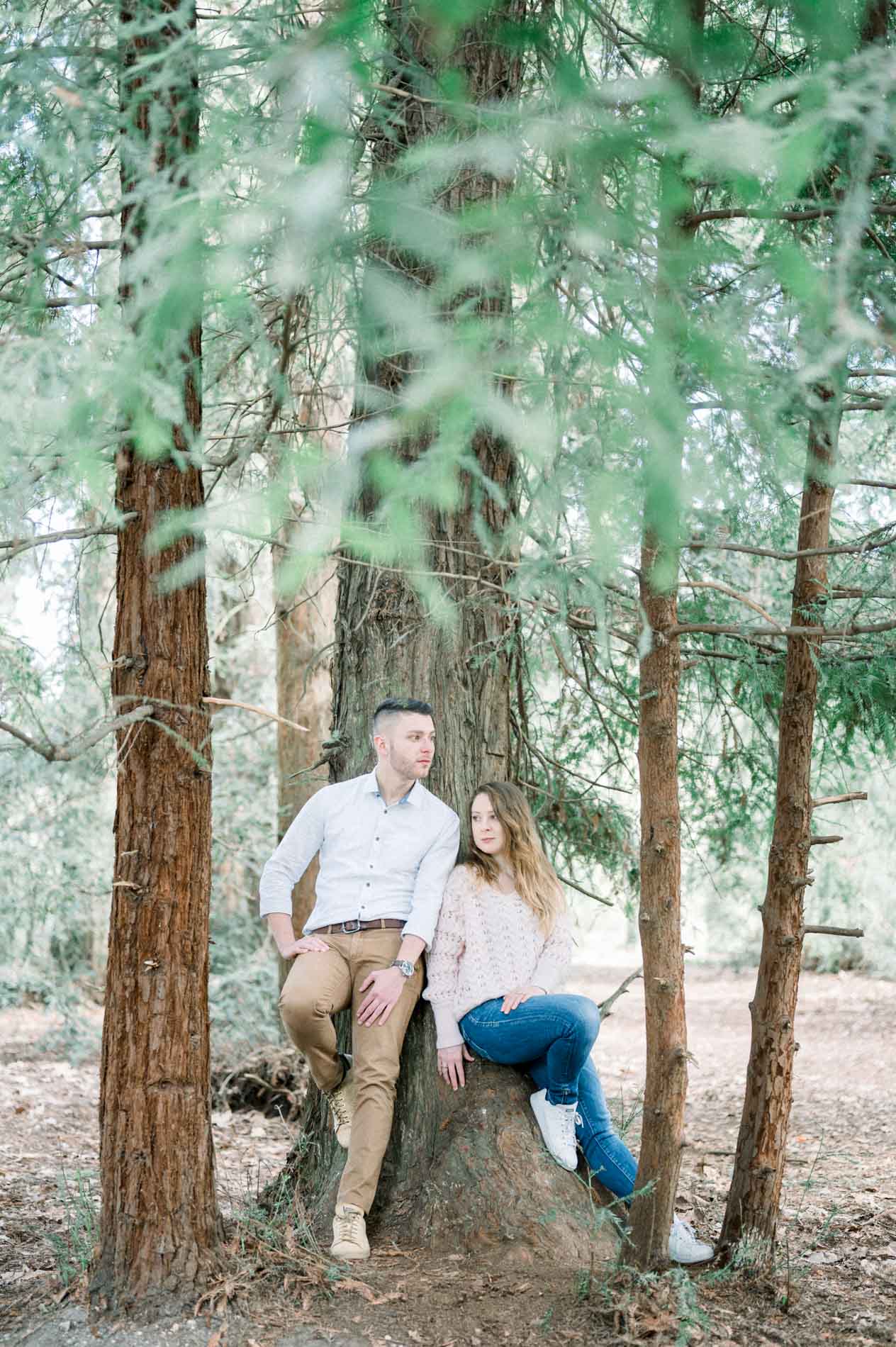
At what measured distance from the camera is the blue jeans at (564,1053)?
159 inches

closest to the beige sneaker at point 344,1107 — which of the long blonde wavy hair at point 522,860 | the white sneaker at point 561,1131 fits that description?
the white sneaker at point 561,1131

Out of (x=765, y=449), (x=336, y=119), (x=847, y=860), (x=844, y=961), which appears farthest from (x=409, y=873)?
(x=844, y=961)

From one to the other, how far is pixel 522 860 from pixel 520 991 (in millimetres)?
474

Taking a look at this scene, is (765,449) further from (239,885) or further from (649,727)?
(239,885)

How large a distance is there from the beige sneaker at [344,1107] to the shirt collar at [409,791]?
100cm

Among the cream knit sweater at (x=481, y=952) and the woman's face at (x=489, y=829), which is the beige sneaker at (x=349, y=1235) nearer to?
the cream knit sweater at (x=481, y=952)

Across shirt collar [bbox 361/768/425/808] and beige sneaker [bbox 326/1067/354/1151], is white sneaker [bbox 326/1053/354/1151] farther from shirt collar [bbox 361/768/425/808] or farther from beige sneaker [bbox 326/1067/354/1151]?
shirt collar [bbox 361/768/425/808]

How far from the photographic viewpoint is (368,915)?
442 cm

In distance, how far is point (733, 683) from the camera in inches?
205

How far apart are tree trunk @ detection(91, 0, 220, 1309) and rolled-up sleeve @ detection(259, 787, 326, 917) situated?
727mm

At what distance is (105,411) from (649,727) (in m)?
1.88

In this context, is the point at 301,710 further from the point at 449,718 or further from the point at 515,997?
the point at 515,997

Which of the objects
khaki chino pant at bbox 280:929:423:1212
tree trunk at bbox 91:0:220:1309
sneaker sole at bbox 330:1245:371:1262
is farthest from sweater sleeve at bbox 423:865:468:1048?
tree trunk at bbox 91:0:220:1309

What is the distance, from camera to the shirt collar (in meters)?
4.45
